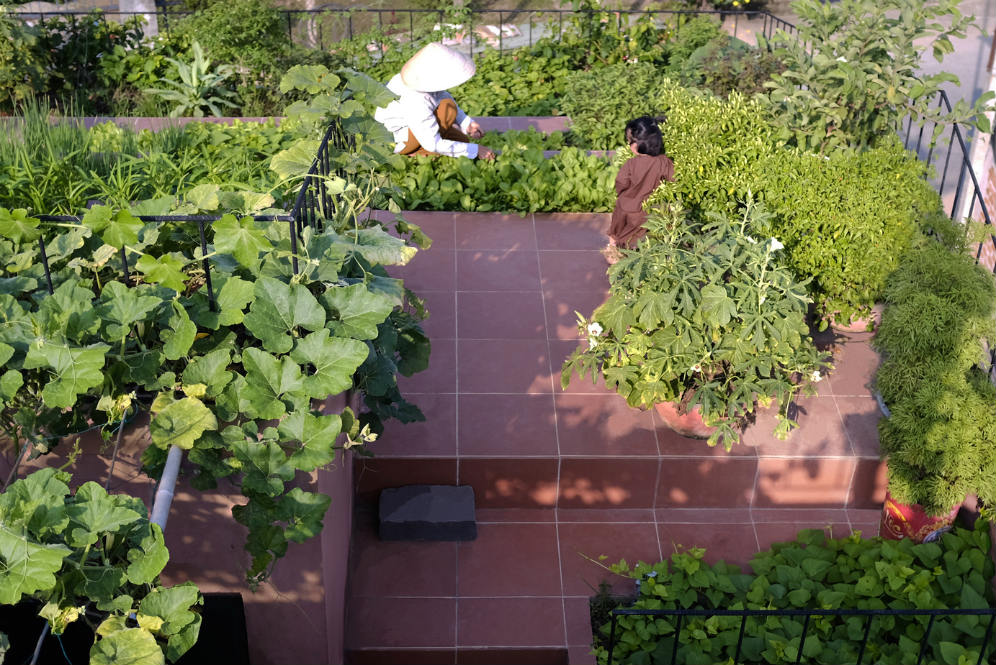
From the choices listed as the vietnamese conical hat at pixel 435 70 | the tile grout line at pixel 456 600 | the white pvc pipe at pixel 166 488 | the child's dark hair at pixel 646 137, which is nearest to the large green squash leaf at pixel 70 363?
the white pvc pipe at pixel 166 488

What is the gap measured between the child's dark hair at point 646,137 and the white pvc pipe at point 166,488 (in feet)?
12.8

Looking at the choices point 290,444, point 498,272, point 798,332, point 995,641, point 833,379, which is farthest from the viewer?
point 498,272

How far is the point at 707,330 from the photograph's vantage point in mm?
4570

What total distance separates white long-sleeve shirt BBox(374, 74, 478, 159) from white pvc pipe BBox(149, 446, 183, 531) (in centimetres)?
442

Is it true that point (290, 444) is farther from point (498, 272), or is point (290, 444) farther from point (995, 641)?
point (498, 272)

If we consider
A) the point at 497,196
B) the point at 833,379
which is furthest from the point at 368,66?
the point at 833,379

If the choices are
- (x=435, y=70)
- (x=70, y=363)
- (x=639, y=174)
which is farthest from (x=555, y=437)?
(x=435, y=70)

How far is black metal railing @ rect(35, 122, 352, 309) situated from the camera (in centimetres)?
288

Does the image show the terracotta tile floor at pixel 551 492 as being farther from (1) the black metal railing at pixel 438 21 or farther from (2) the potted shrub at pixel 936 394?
(1) the black metal railing at pixel 438 21

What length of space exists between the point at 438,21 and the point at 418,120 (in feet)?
20.9

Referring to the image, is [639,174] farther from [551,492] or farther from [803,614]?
[803,614]

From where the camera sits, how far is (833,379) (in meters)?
5.37

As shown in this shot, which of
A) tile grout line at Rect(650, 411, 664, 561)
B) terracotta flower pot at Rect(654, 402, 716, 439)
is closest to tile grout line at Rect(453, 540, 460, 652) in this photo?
tile grout line at Rect(650, 411, 664, 561)

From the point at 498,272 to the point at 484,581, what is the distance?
7.39 ft
